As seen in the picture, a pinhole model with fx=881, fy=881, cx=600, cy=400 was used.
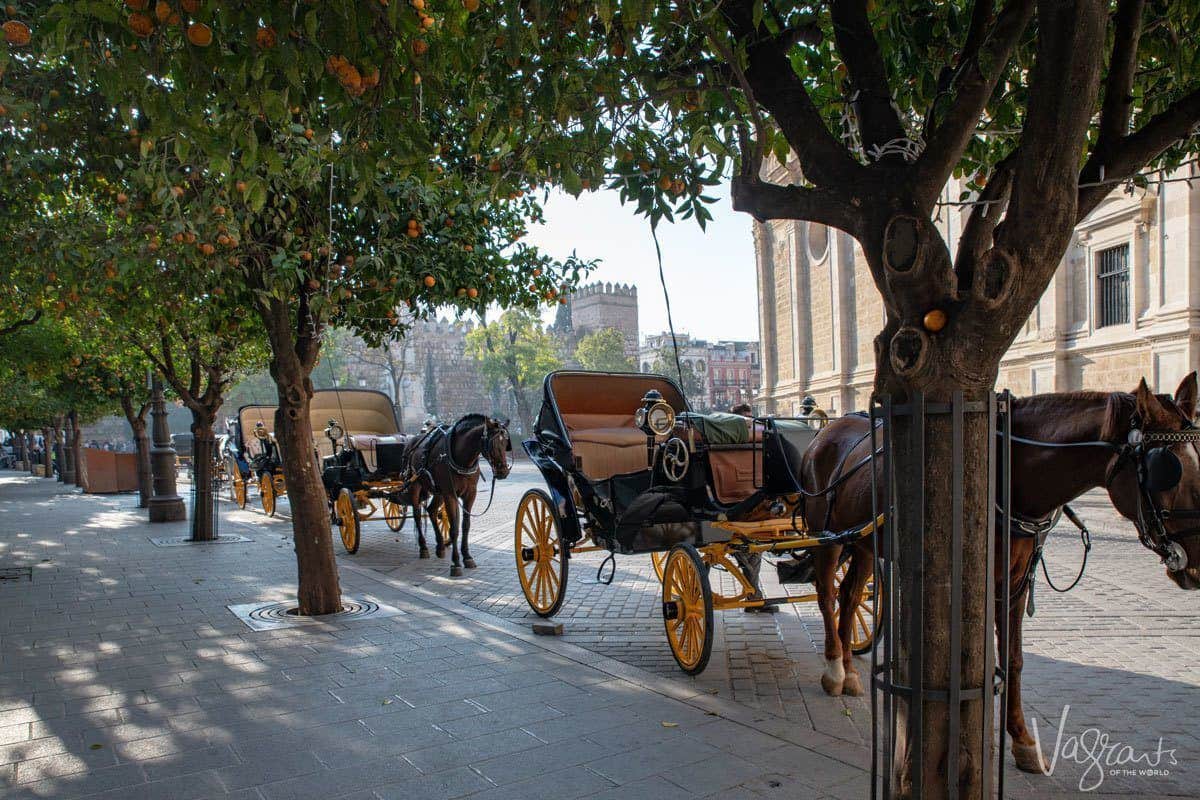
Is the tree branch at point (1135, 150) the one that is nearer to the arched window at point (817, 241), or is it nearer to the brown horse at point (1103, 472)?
the brown horse at point (1103, 472)

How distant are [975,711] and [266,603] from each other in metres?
7.22

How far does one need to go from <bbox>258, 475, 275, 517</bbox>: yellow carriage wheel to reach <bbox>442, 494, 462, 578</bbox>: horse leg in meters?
7.72

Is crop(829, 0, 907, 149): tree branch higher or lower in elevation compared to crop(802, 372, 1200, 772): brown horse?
higher

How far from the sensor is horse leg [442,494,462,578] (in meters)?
10.6

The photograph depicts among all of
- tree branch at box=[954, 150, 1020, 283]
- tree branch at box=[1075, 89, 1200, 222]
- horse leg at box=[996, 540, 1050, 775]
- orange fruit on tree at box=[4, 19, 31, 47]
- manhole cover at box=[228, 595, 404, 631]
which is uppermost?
orange fruit on tree at box=[4, 19, 31, 47]

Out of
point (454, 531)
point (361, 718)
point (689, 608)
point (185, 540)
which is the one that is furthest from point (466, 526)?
point (361, 718)

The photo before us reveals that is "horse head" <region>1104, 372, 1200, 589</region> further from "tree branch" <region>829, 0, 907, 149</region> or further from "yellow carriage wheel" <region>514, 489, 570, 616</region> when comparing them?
"yellow carriage wheel" <region>514, 489, 570, 616</region>

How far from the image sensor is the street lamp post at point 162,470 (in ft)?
54.0

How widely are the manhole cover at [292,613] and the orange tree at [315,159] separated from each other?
189mm

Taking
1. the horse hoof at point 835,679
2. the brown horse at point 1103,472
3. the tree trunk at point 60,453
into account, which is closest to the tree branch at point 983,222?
the brown horse at point 1103,472

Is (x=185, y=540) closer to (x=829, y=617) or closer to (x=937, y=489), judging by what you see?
(x=829, y=617)

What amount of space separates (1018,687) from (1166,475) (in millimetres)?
1249

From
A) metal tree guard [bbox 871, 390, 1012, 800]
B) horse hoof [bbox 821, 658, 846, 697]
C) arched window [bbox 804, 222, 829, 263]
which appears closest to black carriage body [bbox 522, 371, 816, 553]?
horse hoof [bbox 821, 658, 846, 697]

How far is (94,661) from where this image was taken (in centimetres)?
636
